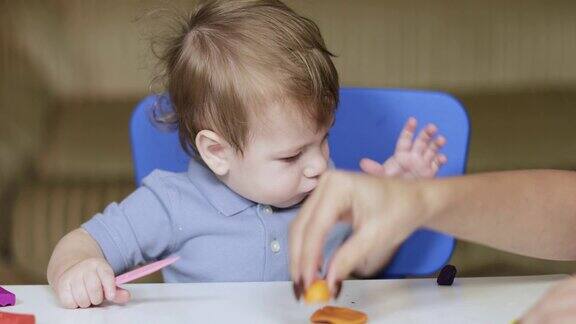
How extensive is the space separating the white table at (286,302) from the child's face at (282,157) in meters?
0.20

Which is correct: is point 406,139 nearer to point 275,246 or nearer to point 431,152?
point 431,152

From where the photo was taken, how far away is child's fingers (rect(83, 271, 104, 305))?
0.90m

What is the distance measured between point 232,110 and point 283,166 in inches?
3.8

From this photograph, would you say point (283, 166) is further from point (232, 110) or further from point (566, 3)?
point (566, 3)

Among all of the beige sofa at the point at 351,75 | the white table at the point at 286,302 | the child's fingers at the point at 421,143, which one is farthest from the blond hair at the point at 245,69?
the beige sofa at the point at 351,75

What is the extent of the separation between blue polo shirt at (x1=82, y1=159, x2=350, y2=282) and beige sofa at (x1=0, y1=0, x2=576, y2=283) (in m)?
1.07

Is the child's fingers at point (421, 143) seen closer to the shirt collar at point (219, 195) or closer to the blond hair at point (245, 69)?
the blond hair at point (245, 69)

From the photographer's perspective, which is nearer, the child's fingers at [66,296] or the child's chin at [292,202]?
the child's fingers at [66,296]

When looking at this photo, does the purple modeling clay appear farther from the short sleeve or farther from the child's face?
the child's face

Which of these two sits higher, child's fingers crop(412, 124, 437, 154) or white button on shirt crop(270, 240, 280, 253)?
child's fingers crop(412, 124, 437, 154)

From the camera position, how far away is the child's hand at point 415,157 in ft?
3.90

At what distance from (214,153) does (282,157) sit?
0.36 ft

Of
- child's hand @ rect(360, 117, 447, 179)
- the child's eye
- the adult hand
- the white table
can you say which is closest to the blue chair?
child's hand @ rect(360, 117, 447, 179)

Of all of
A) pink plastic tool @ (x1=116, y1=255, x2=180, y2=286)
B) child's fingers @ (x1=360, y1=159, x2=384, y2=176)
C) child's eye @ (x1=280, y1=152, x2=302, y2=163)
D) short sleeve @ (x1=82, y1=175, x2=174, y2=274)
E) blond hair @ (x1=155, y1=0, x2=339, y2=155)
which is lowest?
short sleeve @ (x1=82, y1=175, x2=174, y2=274)
